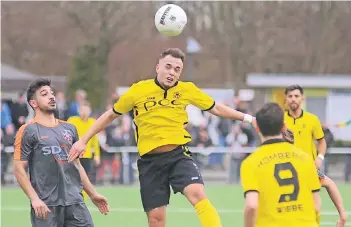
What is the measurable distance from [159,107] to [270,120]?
2.64 m

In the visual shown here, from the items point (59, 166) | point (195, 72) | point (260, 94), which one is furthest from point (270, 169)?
point (195, 72)

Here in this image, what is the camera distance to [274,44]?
40.5m

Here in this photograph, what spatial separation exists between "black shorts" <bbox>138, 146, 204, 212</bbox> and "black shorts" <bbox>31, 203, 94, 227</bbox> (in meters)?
1.10

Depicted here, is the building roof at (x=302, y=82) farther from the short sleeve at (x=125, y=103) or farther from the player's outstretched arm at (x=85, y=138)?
the player's outstretched arm at (x=85, y=138)

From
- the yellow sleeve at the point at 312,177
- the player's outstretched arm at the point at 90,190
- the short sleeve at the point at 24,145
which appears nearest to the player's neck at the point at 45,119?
Answer: the short sleeve at the point at 24,145

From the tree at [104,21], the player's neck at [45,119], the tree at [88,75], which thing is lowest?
the player's neck at [45,119]

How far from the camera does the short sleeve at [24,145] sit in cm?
739

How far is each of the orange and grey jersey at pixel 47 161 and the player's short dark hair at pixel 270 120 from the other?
7.12 feet

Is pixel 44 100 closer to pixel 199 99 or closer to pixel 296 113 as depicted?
pixel 199 99

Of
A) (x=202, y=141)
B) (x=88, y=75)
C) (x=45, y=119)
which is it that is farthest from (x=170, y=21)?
(x=88, y=75)

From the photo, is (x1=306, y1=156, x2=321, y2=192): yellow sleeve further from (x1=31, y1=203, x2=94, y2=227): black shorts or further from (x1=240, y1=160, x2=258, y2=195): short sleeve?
(x1=31, y1=203, x2=94, y2=227): black shorts

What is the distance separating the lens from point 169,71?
332 inches

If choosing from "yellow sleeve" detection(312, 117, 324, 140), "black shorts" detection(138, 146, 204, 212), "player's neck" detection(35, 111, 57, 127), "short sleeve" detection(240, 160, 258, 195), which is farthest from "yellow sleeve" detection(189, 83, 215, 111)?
"yellow sleeve" detection(312, 117, 324, 140)

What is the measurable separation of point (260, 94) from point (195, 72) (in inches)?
719
